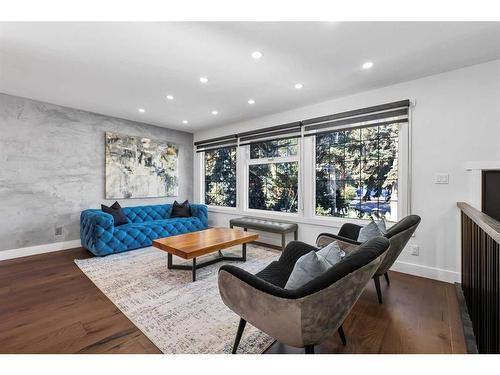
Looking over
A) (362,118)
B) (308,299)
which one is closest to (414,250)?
(362,118)

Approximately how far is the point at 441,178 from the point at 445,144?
40 centimetres

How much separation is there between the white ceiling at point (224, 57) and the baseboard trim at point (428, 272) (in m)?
2.35

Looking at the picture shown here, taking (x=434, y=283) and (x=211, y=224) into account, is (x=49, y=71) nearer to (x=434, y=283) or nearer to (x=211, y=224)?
(x=211, y=224)

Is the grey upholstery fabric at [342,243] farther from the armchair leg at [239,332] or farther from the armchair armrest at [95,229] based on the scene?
the armchair armrest at [95,229]

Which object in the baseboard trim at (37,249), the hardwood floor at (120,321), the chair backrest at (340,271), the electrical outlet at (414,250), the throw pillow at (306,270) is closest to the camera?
the chair backrest at (340,271)

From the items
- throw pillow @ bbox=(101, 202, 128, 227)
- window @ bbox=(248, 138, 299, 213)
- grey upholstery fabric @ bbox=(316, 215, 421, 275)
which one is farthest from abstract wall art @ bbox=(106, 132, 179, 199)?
grey upholstery fabric @ bbox=(316, 215, 421, 275)

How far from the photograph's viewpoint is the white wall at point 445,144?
8.34 ft

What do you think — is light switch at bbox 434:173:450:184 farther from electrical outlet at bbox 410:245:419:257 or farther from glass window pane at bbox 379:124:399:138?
electrical outlet at bbox 410:245:419:257

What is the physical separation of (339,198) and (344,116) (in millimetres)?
1253

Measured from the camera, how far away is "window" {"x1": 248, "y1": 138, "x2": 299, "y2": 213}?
4.26 metres

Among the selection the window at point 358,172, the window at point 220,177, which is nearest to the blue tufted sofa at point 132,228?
the window at point 220,177

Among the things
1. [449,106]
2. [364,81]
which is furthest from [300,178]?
[449,106]

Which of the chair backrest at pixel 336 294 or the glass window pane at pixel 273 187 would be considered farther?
the glass window pane at pixel 273 187
